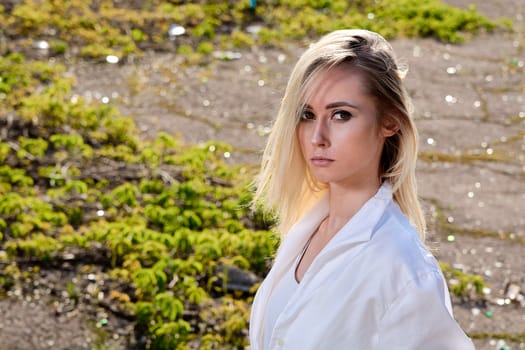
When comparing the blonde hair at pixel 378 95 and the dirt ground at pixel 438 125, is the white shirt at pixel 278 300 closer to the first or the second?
the blonde hair at pixel 378 95

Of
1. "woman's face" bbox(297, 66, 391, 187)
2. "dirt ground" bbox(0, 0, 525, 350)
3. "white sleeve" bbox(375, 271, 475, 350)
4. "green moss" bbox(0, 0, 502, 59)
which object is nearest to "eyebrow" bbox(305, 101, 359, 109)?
"woman's face" bbox(297, 66, 391, 187)

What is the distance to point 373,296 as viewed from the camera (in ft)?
5.51

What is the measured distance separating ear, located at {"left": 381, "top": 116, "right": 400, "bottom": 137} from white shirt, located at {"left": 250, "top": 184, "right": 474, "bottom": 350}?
0.11 m

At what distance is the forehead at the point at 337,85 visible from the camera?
1.85 meters

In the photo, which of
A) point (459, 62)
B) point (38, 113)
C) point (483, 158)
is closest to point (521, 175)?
point (483, 158)

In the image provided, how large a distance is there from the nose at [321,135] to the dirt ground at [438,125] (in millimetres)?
1673

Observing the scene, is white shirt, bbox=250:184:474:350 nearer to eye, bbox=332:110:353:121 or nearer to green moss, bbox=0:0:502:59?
eye, bbox=332:110:353:121

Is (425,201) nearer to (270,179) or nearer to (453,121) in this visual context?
(453,121)

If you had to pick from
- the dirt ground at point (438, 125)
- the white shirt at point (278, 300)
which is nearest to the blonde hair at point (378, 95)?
the white shirt at point (278, 300)

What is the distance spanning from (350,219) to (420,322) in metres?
0.30

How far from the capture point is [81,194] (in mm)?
4215

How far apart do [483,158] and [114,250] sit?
2.14m

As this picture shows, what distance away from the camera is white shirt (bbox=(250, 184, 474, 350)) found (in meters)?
1.65

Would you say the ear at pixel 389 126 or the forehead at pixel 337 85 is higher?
the forehead at pixel 337 85
